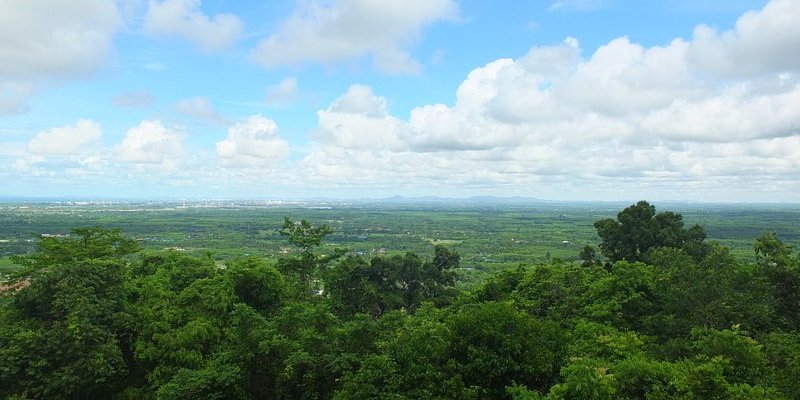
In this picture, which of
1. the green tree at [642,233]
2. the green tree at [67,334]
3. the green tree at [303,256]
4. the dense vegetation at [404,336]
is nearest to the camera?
the dense vegetation at [404,336]

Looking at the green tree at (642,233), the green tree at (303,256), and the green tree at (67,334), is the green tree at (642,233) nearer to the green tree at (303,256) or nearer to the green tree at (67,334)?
the green tree at (303,256)

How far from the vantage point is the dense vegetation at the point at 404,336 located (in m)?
12.4

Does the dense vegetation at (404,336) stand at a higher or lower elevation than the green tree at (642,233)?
lower

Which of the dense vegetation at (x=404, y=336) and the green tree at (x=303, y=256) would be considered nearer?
the dense vegetation at (x=404, y=336)

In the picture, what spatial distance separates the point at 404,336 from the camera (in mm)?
14469

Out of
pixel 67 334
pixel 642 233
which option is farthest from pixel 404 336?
pixel 642 233

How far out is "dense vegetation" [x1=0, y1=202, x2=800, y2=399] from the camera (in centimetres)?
1240

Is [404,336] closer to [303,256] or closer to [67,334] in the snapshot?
[67,334]

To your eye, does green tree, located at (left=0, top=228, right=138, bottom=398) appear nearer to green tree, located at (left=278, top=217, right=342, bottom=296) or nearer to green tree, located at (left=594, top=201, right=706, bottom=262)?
green tree, located at (left=278, top=217, right=342, bottom=296)

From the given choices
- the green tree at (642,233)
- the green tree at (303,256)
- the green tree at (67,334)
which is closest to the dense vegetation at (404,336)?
the green tree at (67,334)

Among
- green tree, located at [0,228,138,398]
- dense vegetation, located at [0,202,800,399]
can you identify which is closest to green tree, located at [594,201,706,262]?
dense vegetation, located at [0,202,800,399]

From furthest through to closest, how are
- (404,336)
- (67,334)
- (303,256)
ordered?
(303,256) → (67,334) → (404,336)

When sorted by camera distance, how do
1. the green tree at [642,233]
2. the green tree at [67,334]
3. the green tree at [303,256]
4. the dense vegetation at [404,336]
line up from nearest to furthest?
the dense vegetation at [404,336]
the green tree at [67,334]
the green tree at [303,256]
the green tree at [642,233]

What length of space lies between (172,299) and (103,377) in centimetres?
455
